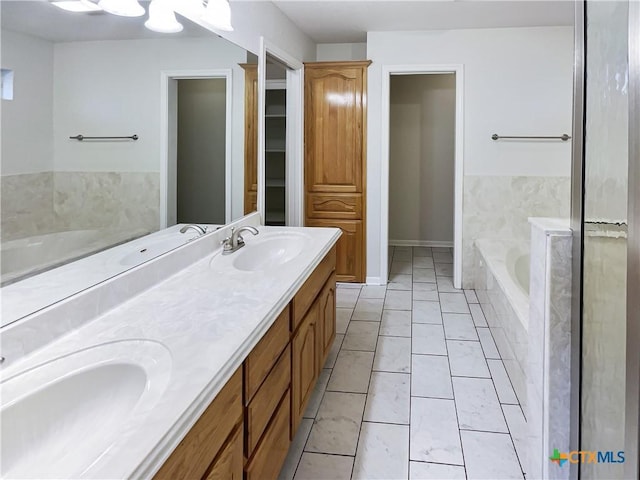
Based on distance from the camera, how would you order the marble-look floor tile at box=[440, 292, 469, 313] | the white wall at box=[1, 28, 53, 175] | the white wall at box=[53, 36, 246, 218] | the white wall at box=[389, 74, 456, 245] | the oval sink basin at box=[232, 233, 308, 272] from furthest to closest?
the white wall at box=[389, 74, 456, 245], the marble-look floor tile at box=[440, 292, 469, 313], the oval sink basin at box=[232, 233, 308, 272], the white wall at box=[53, 36, 246, 218], the white wall at box=[1, 28, 53, 175]

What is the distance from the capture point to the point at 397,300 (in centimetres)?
440

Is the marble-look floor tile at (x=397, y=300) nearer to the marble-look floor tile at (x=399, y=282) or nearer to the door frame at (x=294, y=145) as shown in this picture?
the marble-look floor tile at (x=399, y=282)

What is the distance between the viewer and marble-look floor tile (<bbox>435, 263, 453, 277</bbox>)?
534 cm

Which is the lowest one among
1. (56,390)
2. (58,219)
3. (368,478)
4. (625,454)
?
(368,478)

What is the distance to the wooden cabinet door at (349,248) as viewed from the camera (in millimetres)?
4899

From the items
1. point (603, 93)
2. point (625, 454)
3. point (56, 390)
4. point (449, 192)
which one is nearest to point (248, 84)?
point (603, 93)

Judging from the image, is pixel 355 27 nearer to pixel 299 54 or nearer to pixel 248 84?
pixel 299 54

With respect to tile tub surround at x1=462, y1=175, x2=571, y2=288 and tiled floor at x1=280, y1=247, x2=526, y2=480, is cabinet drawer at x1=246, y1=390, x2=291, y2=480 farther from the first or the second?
tile tub surround at x1=462, y1=175, x2=571, y2=288

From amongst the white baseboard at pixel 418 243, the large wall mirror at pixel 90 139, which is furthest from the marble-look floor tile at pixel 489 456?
the white baseboard at pixel 418 243

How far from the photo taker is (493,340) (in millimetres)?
3438

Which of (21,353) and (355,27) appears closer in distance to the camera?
(21,353)

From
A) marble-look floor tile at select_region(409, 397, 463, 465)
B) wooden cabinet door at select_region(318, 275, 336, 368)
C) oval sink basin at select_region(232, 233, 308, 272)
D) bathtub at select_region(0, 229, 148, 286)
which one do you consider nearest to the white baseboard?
wooden cabinet door at select_region(318, 275, 336, 368)

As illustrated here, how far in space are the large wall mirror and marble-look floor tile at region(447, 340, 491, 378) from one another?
5.69 feet

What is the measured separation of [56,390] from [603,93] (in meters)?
1.60
